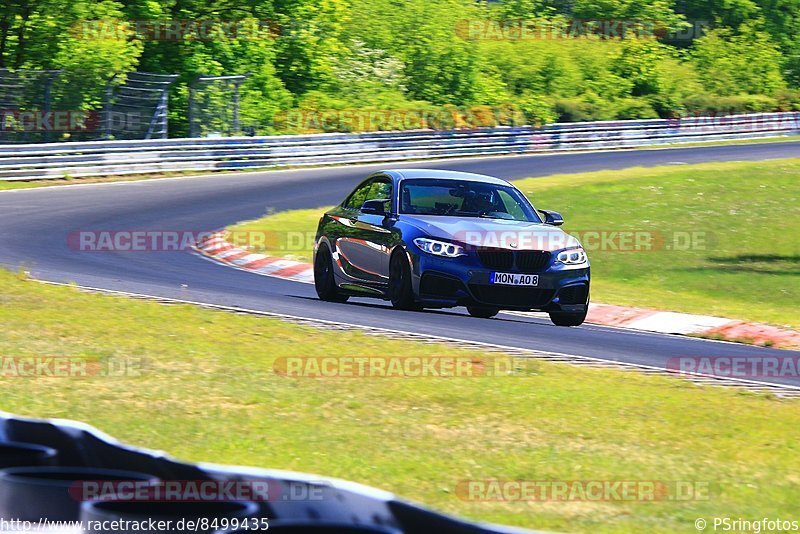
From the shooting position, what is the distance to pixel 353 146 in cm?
3622

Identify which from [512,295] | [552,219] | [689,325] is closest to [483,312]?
[552,219]

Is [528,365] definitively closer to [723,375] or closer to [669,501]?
[723,375]

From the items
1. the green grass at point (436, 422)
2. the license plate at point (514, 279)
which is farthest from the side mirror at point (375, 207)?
the green grass at point (436, 422)

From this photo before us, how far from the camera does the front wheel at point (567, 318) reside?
1281cm

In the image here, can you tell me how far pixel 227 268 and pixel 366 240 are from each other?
4.65 m

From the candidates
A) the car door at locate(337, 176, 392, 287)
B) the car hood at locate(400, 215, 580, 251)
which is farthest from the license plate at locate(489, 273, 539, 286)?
the car door at locate(337, 176, 392, 287)

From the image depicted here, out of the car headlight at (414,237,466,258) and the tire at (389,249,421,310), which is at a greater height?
the car headlight at (414,237,466,258)

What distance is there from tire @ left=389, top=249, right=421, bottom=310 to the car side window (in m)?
1.43

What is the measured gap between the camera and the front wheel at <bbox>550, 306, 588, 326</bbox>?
12812mm

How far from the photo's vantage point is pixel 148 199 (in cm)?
2572

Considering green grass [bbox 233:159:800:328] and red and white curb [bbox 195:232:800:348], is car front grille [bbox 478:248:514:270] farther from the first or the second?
green grass [bbox 233:159:800:328]

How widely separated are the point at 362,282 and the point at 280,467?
276 inches

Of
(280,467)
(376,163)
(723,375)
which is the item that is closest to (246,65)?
(376,163)

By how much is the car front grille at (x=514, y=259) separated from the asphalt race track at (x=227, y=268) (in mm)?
611
